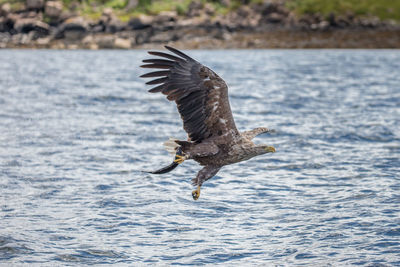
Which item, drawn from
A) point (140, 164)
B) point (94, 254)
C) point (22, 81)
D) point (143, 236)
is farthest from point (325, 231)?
point (22, 81)

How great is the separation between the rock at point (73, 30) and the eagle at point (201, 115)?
66.8 m

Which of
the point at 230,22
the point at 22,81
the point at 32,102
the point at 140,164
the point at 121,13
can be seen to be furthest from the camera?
the point at 121,13

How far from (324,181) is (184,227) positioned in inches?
157

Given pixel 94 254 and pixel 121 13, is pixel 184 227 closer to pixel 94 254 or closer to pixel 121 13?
pixel 94 254

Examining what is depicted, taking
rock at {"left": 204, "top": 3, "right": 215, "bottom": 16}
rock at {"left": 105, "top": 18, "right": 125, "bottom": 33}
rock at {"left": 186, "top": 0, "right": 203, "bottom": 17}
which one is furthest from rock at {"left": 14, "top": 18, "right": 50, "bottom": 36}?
rock at {"left": 204, "top": 3, "right": 215, "bottom": 16}

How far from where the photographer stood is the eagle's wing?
345 inches

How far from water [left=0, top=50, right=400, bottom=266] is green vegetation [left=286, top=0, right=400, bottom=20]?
55205 mm

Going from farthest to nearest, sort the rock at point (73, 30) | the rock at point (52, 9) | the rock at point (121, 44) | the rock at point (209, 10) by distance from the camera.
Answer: the rock at point (209, 10) → the rock at point (52, 9) → the rock at point (73, 30) → the rock at point (121, 44)

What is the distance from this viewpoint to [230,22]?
74.6 metres

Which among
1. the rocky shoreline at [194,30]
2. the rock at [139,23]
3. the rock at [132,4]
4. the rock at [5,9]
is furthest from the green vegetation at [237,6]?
the rock at [139,23]

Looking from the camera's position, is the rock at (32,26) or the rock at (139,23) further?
the rock at (32,26)

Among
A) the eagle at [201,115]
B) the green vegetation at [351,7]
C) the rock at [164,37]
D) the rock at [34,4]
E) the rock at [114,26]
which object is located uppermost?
the green vegetation at [351,7]

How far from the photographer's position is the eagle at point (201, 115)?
8.80 metres

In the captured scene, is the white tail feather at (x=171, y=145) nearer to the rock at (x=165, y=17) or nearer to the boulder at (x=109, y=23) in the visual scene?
the boulder at (x=109, y=23)
